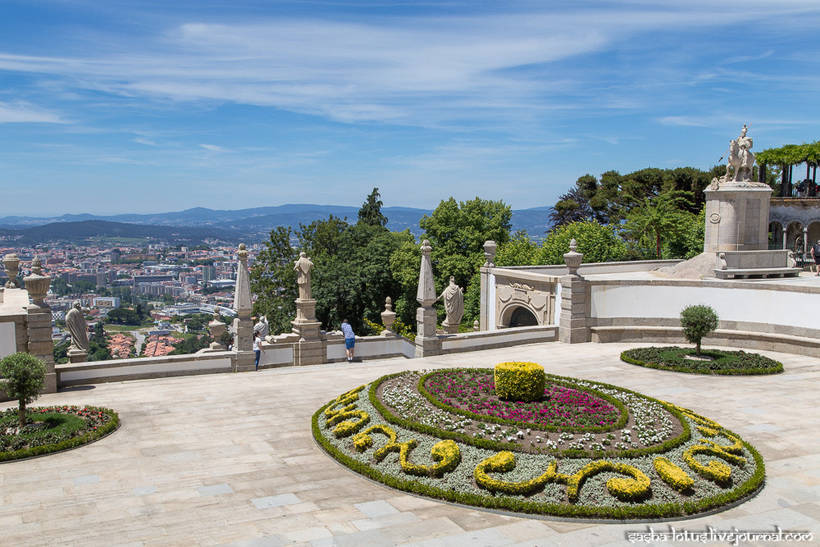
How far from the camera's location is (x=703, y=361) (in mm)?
20797

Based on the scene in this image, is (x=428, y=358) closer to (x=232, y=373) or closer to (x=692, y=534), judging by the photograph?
(x=232, y=373)

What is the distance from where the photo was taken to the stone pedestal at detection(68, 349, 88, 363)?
19641 mm

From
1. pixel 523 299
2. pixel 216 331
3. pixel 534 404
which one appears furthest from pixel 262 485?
pixel 523 299

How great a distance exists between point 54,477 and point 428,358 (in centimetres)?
1325

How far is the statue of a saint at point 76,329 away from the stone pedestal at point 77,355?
0.09m

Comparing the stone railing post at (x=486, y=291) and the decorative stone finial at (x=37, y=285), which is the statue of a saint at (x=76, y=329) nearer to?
the decorative stone finial at (x=37, y=285)

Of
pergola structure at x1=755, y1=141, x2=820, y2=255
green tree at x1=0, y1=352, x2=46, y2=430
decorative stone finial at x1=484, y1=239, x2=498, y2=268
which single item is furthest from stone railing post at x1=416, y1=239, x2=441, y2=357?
pergola structure at x1=755, y1=141, x2=820, y2=255

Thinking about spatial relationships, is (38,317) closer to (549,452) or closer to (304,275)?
(304,275)

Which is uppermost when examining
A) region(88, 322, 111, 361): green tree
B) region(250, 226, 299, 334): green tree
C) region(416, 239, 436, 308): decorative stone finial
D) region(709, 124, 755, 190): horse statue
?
region(709, 124, 755, 190): horse statue

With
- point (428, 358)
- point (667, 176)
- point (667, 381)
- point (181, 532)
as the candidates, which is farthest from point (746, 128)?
point (667, 176)

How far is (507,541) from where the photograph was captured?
936 cm

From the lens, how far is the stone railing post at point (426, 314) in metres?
22.8

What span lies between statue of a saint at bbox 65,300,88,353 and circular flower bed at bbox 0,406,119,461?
15.3 feet

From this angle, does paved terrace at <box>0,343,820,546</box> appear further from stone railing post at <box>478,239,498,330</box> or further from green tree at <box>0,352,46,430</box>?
stone railing post at <box>478,239,498,330</box>
